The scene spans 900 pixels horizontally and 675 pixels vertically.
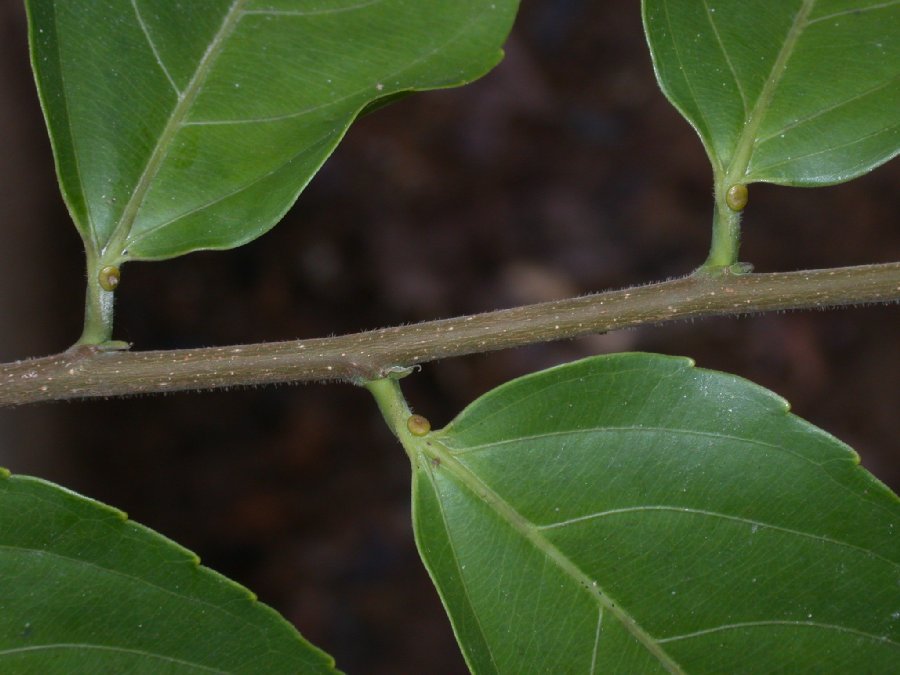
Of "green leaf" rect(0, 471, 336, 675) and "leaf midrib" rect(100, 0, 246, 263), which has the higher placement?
"leaf midrib" rect(100, 0, 246, 263)

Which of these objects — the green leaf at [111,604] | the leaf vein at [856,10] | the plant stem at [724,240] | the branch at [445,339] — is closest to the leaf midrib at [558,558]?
the branch at [445,339]

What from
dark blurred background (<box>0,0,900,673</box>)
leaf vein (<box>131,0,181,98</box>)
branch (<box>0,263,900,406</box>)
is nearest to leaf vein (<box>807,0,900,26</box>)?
branch (<box>0,263,900,406</box>)

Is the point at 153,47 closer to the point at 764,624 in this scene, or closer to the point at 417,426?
the point at 417,426

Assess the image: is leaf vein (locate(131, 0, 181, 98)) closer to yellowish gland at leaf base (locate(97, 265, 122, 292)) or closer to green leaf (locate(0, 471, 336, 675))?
yellowish gland at leaf base (locate(97, 265, 122, 292))

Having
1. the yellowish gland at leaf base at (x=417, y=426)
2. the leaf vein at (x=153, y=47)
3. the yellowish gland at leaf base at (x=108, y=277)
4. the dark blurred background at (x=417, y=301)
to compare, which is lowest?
the dark blurred background at (x=417, y=301)

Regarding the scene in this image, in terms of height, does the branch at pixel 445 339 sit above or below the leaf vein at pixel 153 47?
below

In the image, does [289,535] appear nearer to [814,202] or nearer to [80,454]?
[80,454]

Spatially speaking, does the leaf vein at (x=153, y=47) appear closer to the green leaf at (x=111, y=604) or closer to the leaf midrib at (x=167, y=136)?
the leaf midrib at (x=167, y=136)

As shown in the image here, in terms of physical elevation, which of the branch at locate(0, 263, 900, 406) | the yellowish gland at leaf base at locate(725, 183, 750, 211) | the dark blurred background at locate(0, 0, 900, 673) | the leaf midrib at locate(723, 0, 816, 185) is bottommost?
the dark blurred background at locate(0, 0, 900, 673)
